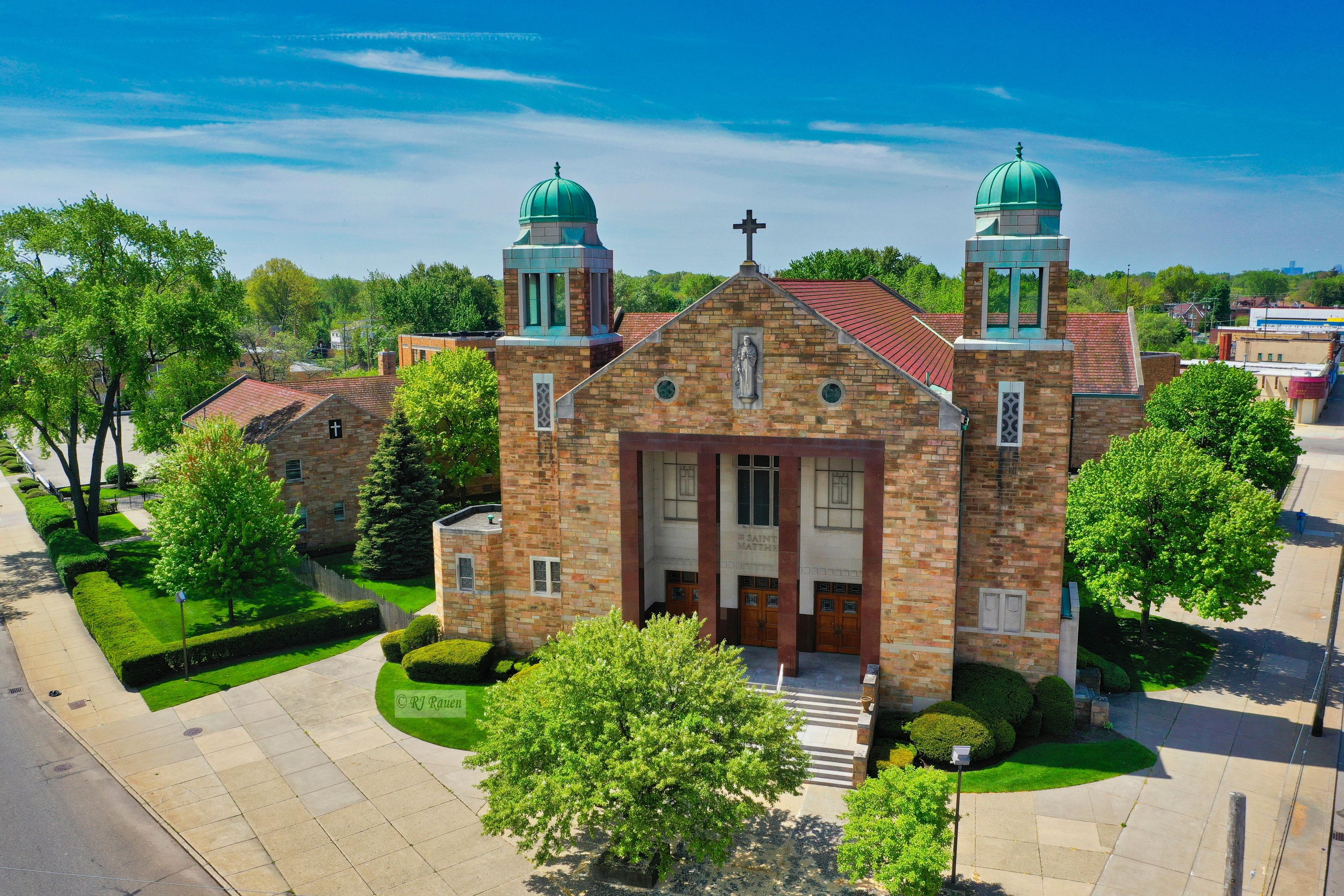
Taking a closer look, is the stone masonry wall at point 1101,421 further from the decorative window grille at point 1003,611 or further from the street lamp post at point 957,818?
the street lamp post at point 957,818

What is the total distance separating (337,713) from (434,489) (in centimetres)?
1462

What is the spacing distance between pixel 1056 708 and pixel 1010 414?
25.3 ft

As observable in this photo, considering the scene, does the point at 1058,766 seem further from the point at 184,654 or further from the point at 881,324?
the point at 184,654

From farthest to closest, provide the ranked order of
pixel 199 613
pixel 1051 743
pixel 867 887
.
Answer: pixel 199 613, pixel 1051 743, pixel 867 887

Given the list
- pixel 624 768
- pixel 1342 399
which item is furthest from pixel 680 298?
pixel 624 768

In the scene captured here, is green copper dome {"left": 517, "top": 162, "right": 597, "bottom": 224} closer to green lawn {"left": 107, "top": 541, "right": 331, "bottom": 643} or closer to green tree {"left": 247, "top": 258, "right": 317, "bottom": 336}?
green lawn {"left": 107, "top": 541, "right": 331, "bottom": 643}

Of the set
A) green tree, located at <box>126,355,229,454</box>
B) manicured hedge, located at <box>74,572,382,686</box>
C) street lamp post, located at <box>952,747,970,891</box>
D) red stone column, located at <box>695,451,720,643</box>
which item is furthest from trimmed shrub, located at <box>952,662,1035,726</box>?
green tree, located at <box>126,355,229,454</box>

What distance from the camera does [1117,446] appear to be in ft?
116

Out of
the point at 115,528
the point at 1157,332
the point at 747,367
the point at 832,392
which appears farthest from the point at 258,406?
the point at 1157,332

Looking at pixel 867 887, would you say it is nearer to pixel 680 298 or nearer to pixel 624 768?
pixel 624 768

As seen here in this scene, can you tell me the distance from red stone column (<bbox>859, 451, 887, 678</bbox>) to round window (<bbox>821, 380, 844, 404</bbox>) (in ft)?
5.31

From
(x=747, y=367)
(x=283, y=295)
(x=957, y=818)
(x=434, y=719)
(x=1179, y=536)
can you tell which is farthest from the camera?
(x=283, y=295)

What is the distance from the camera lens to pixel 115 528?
46969 millimetres

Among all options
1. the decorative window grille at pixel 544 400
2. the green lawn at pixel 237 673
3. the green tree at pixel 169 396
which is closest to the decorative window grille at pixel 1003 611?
the decorative window grille at pixel 544 400
